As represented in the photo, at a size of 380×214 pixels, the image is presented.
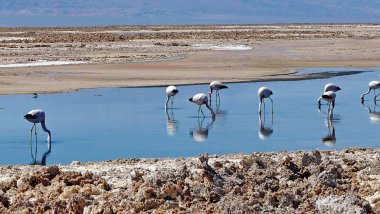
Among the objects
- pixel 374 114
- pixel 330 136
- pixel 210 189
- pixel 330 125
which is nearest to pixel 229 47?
pixel 374 114

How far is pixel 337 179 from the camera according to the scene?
10.6 metres

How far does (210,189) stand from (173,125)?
9207 millimetres

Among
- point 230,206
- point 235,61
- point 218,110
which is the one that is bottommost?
point 230,206

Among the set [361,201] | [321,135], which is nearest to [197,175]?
[361,201]

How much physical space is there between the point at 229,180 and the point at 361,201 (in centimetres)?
166

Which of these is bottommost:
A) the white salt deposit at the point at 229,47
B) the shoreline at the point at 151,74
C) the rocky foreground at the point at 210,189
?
the rocky foreground at the point at 210,189

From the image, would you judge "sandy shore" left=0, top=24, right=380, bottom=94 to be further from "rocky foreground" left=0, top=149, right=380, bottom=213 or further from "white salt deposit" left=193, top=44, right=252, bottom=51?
"rocky foreground" left=0, top=149, right=380, bottom=213

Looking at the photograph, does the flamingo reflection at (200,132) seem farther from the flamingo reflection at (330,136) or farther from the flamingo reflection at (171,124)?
the flamingo reflection at (330,136)

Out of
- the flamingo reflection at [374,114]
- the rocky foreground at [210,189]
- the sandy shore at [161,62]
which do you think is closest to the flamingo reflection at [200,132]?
the flamingo reflection at [374,114]

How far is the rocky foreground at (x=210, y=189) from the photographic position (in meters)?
9.60

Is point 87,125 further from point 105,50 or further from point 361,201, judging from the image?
point 105,50

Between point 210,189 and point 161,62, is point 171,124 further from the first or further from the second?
point 161,62

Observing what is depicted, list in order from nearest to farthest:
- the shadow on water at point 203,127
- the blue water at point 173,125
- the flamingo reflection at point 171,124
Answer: the blue water at point 173,125
the shadow on water at point 203,127
the flamingo reflection at point 171,124

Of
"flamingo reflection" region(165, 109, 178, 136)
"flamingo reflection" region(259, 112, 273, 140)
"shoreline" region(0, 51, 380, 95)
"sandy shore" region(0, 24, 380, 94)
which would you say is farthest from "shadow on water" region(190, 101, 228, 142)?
"sandy shore" region(0, 24, 380, 94)
